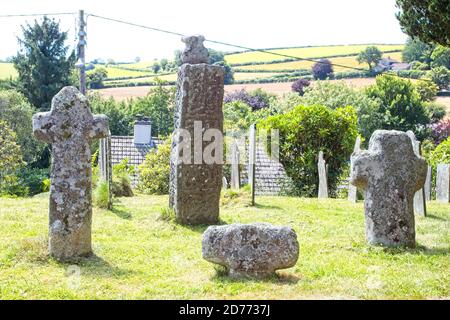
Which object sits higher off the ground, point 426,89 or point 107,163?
point 426,89

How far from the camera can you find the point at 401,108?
2044 inches

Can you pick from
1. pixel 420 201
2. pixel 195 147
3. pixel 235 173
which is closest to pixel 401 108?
pixel 235 173

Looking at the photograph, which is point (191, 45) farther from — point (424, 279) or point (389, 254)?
point (424, 279)

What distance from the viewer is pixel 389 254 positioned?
392 inches

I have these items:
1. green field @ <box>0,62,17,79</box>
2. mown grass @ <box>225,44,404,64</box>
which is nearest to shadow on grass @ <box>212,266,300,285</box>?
green field @ <box>0,62,17,79</box>

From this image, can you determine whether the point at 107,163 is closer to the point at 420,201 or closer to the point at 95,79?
the point at 420,201

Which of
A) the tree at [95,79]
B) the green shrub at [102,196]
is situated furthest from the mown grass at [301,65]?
the green shrub at [102,196]

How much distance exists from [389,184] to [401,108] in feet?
143

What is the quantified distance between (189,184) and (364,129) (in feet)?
132

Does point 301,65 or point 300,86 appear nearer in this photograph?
point 300,86

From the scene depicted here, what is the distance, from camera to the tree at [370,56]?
73688 millimetres

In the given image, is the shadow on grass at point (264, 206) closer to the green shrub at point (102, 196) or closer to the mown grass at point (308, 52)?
the green shrub at point (102, 196)

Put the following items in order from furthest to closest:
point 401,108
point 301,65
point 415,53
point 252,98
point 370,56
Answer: point 301,65, point 415,53, point 370,56, point 252,98, point 401,108

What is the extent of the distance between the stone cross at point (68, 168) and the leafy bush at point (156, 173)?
45.0 feet
